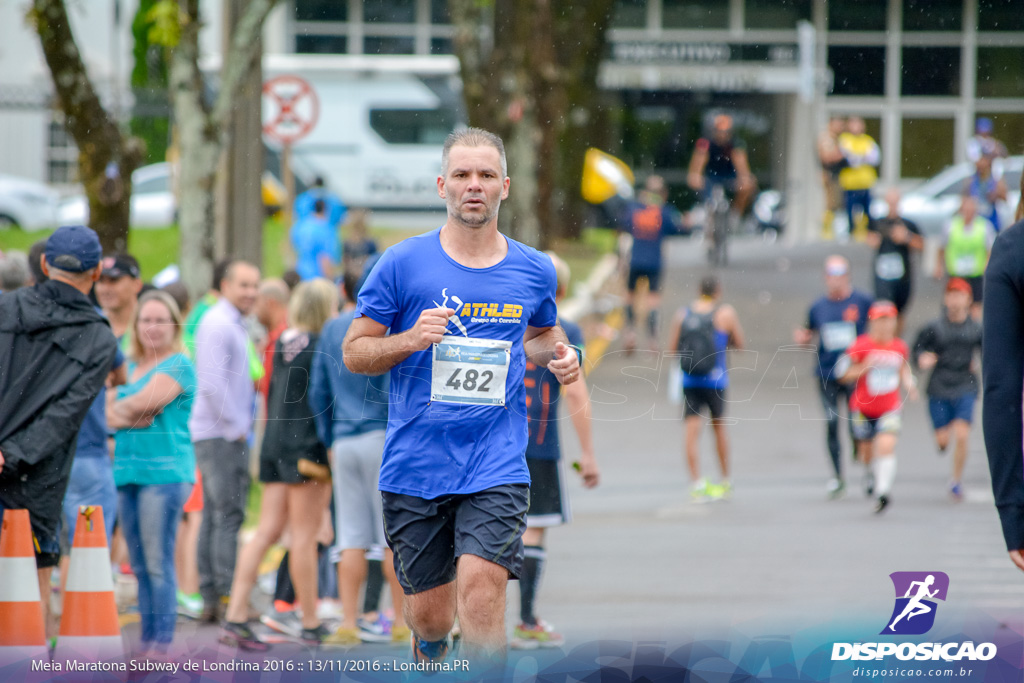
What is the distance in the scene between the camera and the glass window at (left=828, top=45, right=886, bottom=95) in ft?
80.3

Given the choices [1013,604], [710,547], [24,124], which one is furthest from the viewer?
[24,124]

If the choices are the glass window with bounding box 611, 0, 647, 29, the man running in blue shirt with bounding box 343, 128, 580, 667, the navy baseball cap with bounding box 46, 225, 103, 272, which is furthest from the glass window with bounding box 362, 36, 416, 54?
the man running in blue shirt with bounding box 343, 128, 580, 667

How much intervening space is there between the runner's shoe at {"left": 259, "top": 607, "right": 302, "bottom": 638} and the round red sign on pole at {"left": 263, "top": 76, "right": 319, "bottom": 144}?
7.25 m

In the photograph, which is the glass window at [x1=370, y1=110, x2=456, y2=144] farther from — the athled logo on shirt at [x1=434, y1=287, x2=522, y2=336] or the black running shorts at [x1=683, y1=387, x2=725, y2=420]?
the athled logo on shirt at [x1=434, y1=287, x2=522, y2=336]

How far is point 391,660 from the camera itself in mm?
5523

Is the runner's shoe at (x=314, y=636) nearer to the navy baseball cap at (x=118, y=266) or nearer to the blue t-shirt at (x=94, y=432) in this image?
the blue t-shirt at (x=94, y=432)

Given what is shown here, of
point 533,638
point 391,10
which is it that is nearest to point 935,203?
point 391,10

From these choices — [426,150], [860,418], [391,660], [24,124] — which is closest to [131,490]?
[391,660]

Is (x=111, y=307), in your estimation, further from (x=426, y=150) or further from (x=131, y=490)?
(x=426, y=150)

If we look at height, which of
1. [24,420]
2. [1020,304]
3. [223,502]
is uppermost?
[1020,304]

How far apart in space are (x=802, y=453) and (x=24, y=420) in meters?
9.33

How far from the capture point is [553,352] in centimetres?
452

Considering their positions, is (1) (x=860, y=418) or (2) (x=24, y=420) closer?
(2) (x=24, y=420)

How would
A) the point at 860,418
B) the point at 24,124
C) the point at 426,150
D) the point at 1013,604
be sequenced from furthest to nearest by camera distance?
the point at 24,124 < the point at 426,150 < the point at 860,418 < the point at 1013,604
